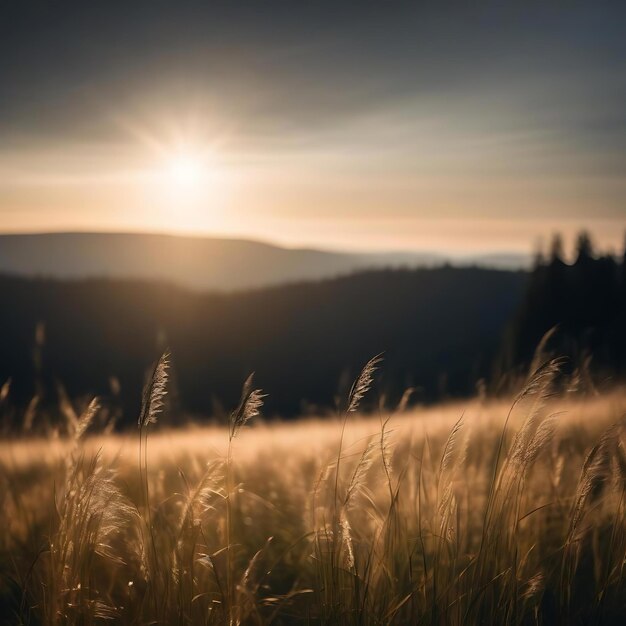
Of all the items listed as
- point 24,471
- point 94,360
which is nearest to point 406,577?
point 24,471

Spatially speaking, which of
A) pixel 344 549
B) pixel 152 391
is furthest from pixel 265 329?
pixel 152 391

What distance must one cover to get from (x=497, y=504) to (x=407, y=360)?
56.4 m

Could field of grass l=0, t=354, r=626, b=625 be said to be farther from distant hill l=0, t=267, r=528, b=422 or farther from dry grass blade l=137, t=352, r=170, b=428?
distant hill l=0, t=267, r=528, b=422

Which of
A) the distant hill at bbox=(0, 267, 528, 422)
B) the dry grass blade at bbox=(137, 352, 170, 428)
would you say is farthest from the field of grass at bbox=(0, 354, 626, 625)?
the distant hill at bbox=(0, 267, 528, 422)

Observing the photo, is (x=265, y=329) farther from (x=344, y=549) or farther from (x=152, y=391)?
(x=152, y=391)

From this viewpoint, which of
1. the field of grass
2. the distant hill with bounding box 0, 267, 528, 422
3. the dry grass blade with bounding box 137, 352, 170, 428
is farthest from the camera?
the distant hill with bounding box 0, 267, 528, 422

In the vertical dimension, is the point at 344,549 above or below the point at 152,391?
below

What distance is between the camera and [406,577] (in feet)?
8.75

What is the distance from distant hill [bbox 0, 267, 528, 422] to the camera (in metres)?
54.8

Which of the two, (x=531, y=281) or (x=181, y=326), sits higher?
(x=531, y=281)

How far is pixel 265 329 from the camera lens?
2432 inches

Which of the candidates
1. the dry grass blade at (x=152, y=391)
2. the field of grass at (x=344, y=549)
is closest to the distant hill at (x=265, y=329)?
the field of grass at (x=344, y=549)

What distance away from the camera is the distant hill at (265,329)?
180 feet

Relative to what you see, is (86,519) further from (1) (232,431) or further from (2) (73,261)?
(2) (73,261)
